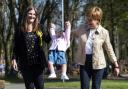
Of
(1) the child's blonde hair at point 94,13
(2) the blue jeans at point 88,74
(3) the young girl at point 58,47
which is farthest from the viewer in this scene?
(3) the young girl at point 58,47

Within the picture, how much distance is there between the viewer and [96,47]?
8.86 meters

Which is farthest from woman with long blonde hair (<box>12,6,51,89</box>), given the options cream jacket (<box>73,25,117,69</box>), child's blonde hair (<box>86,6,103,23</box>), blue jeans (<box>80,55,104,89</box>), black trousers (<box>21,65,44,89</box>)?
child's blonde hair (<box>86,6,103,23</box>)

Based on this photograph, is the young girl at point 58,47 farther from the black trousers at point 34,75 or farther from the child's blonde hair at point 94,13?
the child's blonde hair at point 94,13

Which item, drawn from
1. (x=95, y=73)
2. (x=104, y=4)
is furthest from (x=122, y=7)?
(x=95, y=73)

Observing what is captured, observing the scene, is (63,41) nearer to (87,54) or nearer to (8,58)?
(87,54)

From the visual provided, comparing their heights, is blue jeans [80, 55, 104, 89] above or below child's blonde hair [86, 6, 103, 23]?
below

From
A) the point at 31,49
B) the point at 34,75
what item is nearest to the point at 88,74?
the point at 34,75

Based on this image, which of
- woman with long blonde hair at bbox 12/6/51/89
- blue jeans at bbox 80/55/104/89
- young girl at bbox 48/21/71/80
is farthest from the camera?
young girl at bbox 48/21/71/80

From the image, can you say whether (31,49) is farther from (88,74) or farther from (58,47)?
(58,47)

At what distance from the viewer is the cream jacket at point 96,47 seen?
348 inches

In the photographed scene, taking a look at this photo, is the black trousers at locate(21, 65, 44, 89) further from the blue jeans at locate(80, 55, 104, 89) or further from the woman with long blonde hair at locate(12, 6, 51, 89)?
the blue jeans at locate(80, 55, 104, 89)

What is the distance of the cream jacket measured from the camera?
348 inches

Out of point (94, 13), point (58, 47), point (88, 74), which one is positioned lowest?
point (88, 74)

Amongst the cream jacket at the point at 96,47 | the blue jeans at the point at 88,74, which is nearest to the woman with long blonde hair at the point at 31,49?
the cream jacket at the point at 96,47
